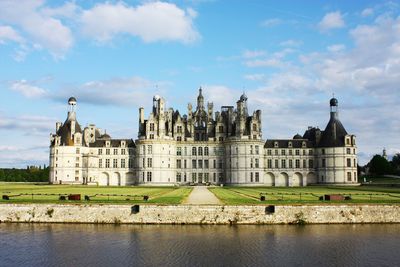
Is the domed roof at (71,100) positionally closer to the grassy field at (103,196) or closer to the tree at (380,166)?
the grassy field at (103,196)

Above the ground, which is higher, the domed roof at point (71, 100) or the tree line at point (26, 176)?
the domed roof at point (71, 100)

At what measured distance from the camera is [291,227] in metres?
35.9

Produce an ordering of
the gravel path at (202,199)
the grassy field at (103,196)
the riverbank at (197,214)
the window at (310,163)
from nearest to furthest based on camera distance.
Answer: the riverbank at (197,214) < the grassy field at (103,196) < the gravel path at (202,199) < the window at (310,163)

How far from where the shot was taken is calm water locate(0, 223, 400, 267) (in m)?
24.2

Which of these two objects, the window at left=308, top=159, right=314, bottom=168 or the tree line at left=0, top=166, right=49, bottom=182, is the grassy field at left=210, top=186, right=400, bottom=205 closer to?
the window at left=308, top=159, right=314, bottom=168

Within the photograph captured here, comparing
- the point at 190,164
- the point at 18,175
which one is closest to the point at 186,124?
the point at 190,164

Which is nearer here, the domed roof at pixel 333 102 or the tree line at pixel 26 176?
the domed roof at pixel 333 102

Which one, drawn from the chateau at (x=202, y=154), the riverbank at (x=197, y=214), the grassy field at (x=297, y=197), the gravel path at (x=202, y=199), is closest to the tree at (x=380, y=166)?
the chateau at (x=202, y=154)

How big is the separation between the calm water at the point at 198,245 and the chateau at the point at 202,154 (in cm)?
5428

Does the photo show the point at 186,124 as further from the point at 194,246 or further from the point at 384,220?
the point at 194,246

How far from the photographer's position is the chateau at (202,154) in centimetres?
9056

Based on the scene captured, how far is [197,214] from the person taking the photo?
37.3m

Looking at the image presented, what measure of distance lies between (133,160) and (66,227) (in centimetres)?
6073

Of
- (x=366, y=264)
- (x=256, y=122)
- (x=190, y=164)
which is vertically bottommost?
(x=366, y=264)
